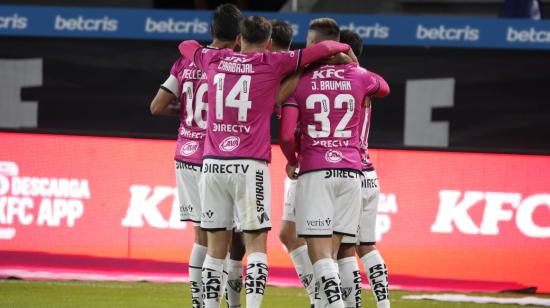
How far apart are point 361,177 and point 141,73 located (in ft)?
19.7

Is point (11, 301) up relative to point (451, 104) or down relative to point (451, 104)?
down

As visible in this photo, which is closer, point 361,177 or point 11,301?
point 361,177

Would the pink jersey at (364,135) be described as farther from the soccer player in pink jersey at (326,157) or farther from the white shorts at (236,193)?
the white shorts at (236,193)

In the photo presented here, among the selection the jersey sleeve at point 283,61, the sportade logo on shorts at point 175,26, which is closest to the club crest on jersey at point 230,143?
the jersey sleeve at point 283,61

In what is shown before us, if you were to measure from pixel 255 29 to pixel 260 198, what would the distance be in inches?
40.1

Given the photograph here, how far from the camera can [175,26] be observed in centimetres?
1304

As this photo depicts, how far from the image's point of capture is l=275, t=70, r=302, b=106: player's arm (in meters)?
7.04

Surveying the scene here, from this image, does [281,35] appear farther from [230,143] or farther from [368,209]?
[368,209]

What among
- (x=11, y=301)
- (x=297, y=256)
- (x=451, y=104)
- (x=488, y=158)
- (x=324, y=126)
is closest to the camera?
(x=324, y=126)

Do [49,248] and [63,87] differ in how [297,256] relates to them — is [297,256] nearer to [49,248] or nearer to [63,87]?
[49,248]

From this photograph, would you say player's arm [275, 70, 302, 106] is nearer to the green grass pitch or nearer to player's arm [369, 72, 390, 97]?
player's arm [369, 72, 390, 97]

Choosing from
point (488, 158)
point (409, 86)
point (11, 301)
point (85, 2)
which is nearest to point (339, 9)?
point (409, 86)

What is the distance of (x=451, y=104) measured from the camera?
12594mm

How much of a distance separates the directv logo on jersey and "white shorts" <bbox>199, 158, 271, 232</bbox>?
673cm
